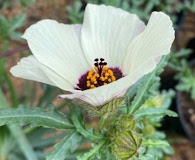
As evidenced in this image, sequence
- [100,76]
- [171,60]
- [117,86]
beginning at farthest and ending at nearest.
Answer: [171,60] < [100,76] < [117,86]

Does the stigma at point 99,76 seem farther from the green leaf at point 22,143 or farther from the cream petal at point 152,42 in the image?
the green leaf at point 22,143

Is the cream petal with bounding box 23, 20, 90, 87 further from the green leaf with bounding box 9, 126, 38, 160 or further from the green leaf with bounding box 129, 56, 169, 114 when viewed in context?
the green leaf with bounding box 9, 126, 38, 160

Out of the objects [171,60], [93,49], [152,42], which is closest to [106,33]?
[93,49]

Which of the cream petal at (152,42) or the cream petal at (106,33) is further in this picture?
the cream petal at (106,33)

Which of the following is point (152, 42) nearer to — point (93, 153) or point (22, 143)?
point (93, 153)

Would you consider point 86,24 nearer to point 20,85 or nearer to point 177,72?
point 20,85

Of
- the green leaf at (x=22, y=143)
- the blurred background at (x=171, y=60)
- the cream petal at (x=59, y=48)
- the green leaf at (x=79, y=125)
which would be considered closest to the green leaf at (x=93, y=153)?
the green leaf at (x=79, y=125)
